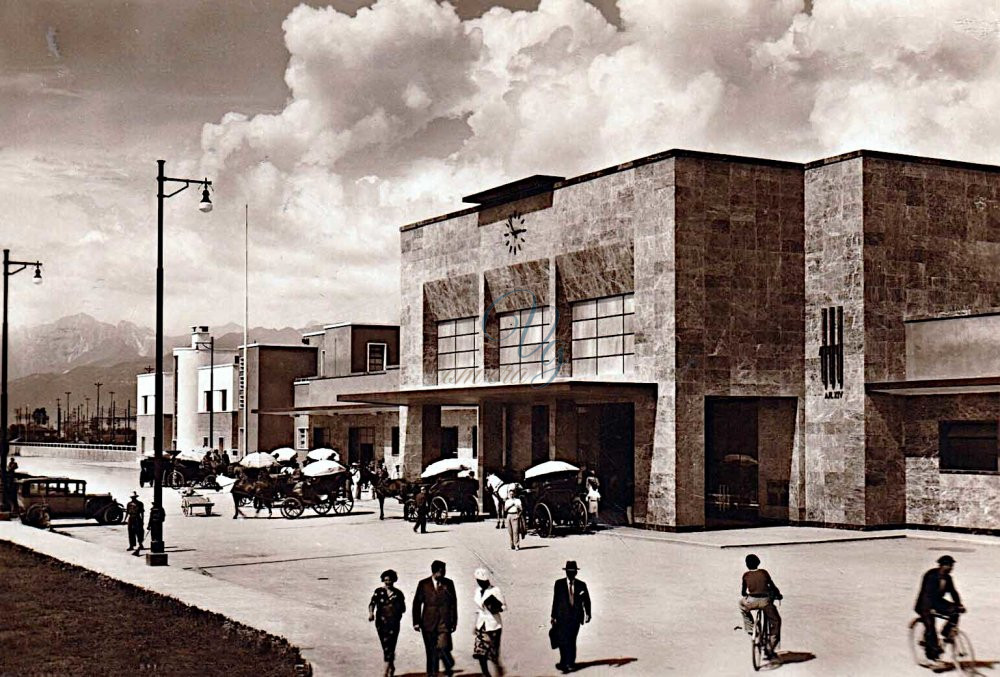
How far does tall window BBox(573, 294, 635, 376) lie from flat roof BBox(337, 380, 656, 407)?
1.21 meters

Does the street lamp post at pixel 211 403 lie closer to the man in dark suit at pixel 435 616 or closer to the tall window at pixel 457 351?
the tall window at pixel 457 351

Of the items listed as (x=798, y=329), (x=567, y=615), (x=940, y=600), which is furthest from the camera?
(x=798, y=329)

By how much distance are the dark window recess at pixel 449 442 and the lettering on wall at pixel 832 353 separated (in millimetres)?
21026

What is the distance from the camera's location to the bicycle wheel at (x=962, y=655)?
47.3 ft

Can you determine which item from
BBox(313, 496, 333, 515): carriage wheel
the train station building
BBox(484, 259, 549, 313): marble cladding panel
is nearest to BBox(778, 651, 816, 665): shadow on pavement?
the train station building

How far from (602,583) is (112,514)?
20.9 m

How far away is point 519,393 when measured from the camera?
35.3 metres

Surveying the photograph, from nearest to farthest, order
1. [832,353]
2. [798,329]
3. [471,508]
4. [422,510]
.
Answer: [422,510], [832,353], [798,329], [471,508]

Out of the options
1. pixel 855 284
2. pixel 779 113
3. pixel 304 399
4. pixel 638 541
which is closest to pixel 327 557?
pixel 638 541

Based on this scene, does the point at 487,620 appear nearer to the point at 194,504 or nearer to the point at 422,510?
the point at 422,510

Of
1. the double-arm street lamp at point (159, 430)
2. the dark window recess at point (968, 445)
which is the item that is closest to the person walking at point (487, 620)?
the double-arm street lamp at point (159, 430)

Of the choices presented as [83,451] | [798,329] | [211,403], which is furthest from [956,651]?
[83,451]

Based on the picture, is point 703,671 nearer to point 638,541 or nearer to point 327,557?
point 327,557

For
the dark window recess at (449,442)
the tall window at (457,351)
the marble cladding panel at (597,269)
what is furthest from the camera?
the dark window recess at (449,442)
